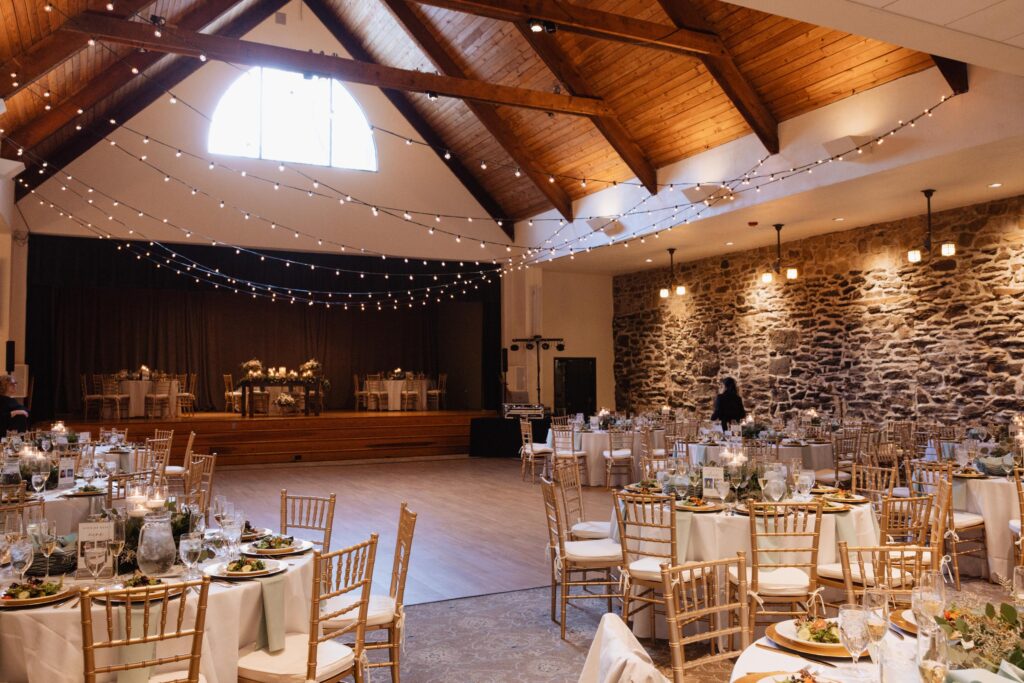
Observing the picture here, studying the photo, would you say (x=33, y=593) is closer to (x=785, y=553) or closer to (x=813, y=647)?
(x=813, y=647)

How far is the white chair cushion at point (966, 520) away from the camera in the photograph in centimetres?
596

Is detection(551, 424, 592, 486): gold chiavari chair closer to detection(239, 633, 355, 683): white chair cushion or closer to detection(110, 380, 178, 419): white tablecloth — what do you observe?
detection(110, 380, 178, 419): white tablecloth

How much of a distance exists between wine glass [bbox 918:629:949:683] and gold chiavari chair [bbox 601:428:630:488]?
9079mm

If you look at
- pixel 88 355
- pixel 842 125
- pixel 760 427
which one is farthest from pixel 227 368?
pixel 842 125

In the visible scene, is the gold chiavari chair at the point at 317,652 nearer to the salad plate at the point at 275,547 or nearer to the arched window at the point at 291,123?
the salad plate at the point at 275,547

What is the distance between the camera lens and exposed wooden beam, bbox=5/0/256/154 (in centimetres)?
1122

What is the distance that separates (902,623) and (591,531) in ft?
10.5

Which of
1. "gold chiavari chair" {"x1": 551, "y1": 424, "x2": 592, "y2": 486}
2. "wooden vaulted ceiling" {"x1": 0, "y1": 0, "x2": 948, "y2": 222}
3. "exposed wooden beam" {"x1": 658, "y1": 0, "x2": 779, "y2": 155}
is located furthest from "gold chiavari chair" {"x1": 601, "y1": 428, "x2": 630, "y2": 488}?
"exposed wooden beam" {"x1": 658, "y1": 0, "x2": 779, "y2": 155}

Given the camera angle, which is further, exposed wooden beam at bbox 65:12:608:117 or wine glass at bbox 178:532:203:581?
exposed wooden beam at bbox 65:12:608:117

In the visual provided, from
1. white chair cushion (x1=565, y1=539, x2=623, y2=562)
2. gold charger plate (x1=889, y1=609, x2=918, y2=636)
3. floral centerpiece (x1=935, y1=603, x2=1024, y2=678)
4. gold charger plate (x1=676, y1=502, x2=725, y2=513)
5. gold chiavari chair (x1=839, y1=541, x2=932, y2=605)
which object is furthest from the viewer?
white chair cushion (x1=565, y1=539, x2=623, y2=562)

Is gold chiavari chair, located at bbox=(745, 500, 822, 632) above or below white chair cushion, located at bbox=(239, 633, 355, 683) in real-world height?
above

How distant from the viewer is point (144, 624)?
2.63 m

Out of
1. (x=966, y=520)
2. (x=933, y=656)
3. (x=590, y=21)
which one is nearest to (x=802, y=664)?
(x=933, y=656)

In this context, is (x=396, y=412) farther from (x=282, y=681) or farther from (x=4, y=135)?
(x=282, y=681)
